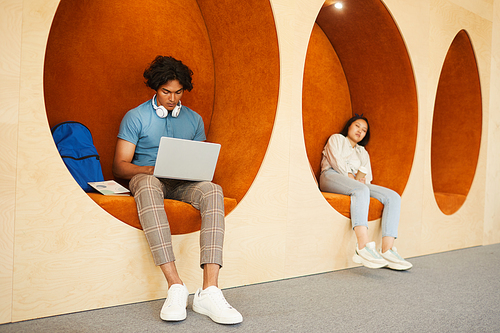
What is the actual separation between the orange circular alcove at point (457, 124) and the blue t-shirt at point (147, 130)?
2.64 m

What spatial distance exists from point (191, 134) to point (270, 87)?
Answer: 0.53 metres

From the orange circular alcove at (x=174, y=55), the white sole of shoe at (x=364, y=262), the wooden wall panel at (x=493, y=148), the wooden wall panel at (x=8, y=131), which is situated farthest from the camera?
the wooden wall panel at (x=493, y=148)

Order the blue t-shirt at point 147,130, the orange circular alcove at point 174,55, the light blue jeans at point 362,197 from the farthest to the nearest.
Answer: the light blue jeans at point 362,197
the orange circular alcove at point 174,55
the blue t-shirt at point 147,130

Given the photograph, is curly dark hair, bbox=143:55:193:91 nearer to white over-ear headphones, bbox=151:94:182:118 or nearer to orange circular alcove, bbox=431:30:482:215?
white over-ear headphones, bbox=151:94:182:118

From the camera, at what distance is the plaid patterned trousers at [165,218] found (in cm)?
177

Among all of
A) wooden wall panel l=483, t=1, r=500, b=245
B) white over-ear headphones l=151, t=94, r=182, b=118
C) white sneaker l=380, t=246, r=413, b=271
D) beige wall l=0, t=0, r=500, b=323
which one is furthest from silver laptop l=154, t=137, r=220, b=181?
wooden wall panel l=483, t=1, r=500, b=245

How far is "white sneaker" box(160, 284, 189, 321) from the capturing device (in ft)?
5.35

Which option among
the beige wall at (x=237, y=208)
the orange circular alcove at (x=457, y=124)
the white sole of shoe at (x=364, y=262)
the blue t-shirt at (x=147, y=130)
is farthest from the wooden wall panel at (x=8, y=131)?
the orange circular alcove at (x=457, y=124)

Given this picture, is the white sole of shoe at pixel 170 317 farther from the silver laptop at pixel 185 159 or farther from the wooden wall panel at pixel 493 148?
the wooden wall panel at pixel 493 148

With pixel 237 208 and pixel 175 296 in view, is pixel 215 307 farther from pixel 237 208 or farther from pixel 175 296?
pixel 237 208

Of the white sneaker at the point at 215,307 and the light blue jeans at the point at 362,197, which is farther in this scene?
the light blue jeans at the point at 362,197

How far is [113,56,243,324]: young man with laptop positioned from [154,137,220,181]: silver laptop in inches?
1.2

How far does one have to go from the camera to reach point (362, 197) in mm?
2740

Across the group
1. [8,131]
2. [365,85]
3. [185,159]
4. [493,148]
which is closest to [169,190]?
[185,159]
